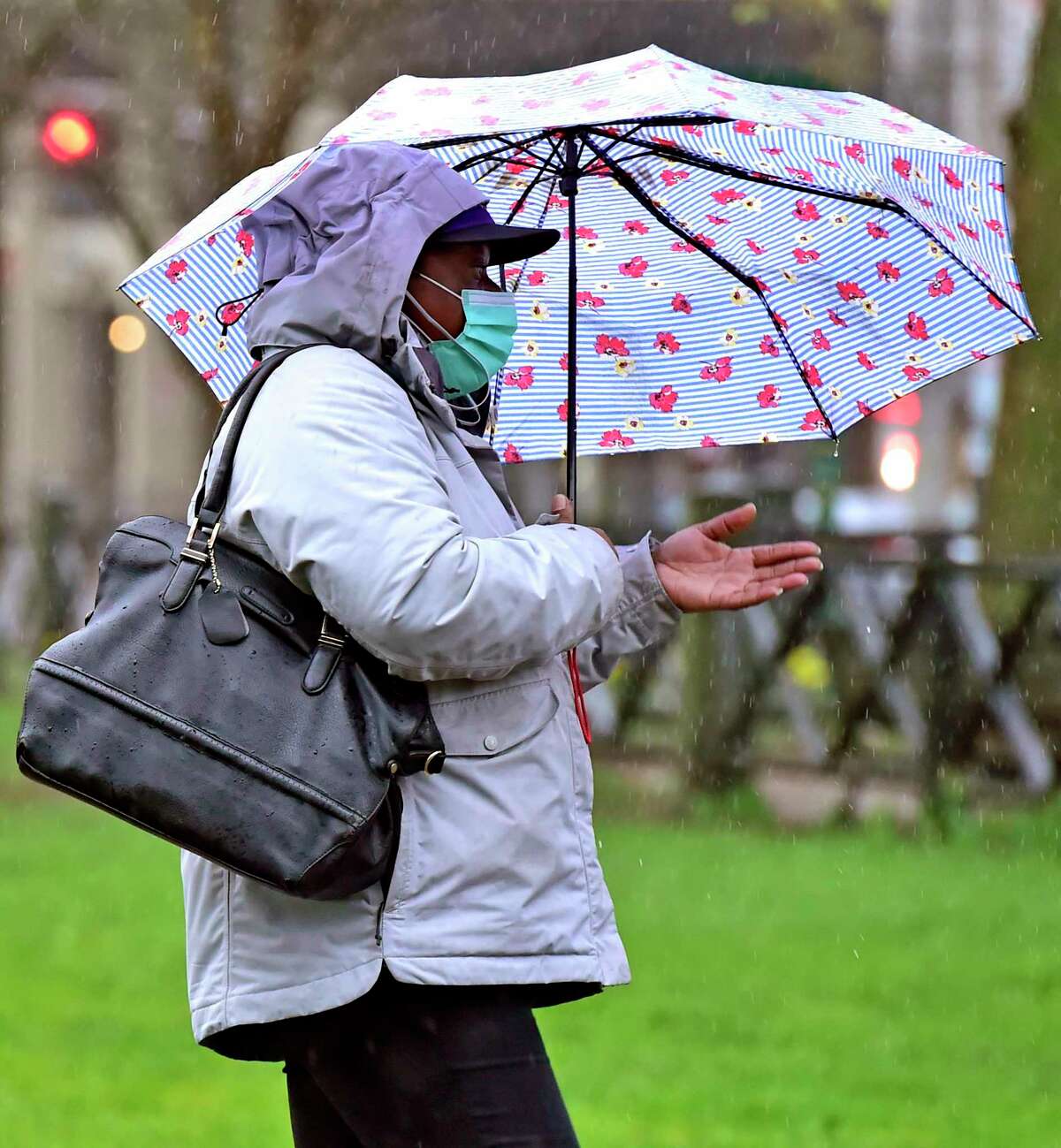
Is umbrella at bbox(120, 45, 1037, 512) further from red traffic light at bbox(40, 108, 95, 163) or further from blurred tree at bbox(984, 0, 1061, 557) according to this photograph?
red traffic light at bbox(40, 108, 95, 163)

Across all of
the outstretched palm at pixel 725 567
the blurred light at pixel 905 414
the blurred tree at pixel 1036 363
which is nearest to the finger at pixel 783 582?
the outstretched palm at pixel 725 567

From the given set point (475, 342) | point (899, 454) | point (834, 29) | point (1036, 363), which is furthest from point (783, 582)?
point (899, 454)

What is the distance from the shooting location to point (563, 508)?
2.98 meters

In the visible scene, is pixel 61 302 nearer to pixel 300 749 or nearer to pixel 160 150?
pixel 160 150

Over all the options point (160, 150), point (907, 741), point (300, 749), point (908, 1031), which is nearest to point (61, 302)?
point (160, 150)

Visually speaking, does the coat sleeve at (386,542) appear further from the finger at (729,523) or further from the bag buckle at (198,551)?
the finger at (729,523)

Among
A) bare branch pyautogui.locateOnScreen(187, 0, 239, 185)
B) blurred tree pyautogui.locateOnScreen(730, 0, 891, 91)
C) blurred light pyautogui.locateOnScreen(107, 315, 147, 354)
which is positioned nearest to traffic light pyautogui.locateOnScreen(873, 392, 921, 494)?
blurred light pyautogui.locateOnScreen(107, 315, 147, 354)

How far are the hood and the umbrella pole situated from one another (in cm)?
57

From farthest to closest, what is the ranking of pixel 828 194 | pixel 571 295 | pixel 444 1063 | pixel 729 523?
1. pixel 828 194
2. pixel 571 295
3. pixel 729 523
4. pixel 444 1063

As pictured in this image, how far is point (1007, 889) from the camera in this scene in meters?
7.66

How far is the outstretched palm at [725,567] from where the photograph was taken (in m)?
2.92

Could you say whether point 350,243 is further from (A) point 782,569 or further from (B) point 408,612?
(A) point 782,569

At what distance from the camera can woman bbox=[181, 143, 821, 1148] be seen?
2373 mm

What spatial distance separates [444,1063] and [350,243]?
1.08 meters
